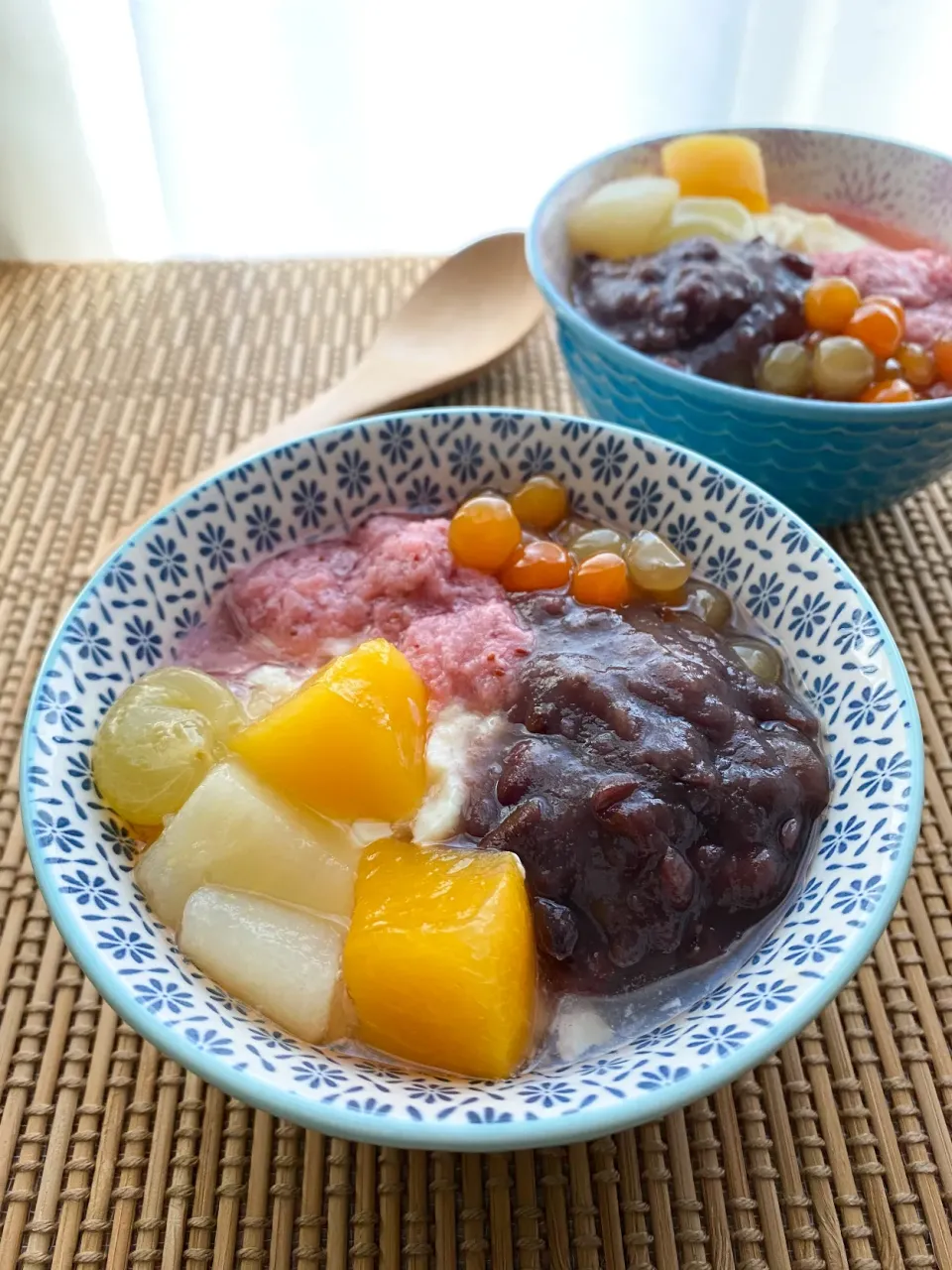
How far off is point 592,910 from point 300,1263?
449mm

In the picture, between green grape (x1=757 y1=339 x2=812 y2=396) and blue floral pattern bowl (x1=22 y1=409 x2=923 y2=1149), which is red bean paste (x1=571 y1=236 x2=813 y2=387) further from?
blue floral pattern bowl (x1=22 y1=409 x2=923 y2=1149)

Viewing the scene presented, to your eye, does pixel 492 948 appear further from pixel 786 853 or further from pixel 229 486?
pixel 229 486

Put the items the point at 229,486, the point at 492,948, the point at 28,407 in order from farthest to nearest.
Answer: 1. the point at 28,407
2. the point at 229,486
3. the point at 492,948

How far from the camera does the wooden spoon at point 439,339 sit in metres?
1.86

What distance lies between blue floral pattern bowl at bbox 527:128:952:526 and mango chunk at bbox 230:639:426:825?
728 millimetres

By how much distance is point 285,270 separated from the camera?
244 centimetres

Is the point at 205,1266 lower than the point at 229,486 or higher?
lower

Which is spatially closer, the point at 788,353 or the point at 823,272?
the point at 788,353

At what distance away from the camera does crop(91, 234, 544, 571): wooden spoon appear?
1.86 metres

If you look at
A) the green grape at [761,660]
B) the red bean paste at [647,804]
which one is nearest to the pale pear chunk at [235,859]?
the red bean paste at [647,804]

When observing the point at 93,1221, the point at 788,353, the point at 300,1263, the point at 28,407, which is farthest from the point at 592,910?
the point at 28,407

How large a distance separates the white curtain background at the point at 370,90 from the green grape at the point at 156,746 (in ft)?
6.56

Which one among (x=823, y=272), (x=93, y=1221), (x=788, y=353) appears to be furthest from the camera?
(x=823, y=272)

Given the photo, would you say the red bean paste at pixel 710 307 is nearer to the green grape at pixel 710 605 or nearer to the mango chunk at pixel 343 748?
the green grape at pixel 710 605
